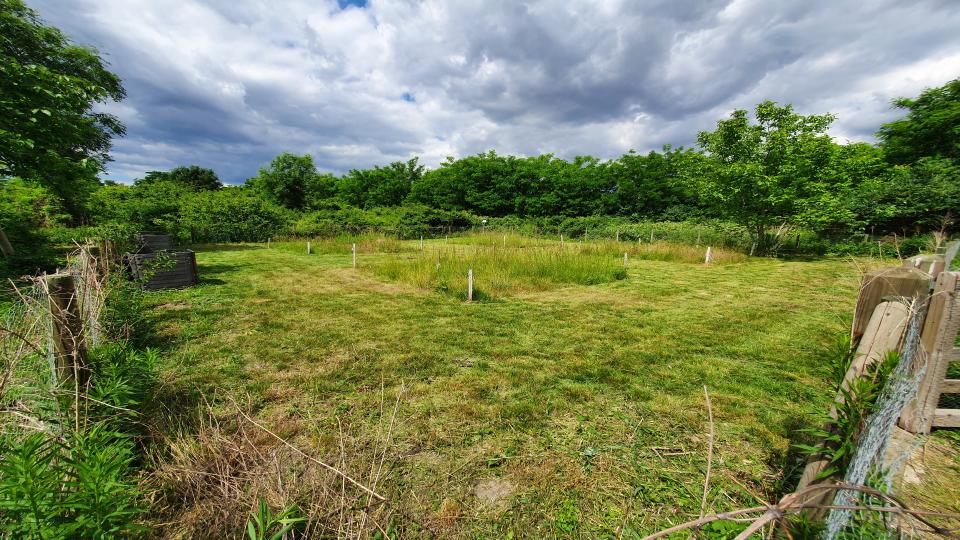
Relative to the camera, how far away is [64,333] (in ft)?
6.72

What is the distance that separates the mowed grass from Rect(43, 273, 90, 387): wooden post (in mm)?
1109

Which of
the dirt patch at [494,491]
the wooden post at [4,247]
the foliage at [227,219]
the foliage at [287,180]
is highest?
the foliage at [287,180]

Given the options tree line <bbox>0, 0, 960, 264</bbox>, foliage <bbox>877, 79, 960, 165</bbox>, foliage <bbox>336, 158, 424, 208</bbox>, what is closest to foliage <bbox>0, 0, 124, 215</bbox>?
tree line <bbox>0, 0, 960, 264</bbox>

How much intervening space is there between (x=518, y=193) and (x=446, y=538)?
3615cm

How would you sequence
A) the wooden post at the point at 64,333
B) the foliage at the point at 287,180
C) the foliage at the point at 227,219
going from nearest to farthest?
the wooden post at the point at 64,333, the foliage at the point at 227,219, the foliage at the point at 287,180

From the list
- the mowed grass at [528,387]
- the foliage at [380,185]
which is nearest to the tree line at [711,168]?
the mowed grass at [528,387]

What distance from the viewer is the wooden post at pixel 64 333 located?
1972mm

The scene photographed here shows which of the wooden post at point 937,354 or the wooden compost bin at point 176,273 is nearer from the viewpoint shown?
the wooden post at point 937,354

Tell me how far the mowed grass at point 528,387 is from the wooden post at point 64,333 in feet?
3.64

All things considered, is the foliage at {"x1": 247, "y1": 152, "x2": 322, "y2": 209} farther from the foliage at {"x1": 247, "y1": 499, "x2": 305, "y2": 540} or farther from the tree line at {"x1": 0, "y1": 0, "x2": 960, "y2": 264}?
the foliage at {"x1": 247, "y1": 499, "x2": 305, "y2": 540}

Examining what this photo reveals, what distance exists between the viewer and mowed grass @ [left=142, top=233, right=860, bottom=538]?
2.21 m

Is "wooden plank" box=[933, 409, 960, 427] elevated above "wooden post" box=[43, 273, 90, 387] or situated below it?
below

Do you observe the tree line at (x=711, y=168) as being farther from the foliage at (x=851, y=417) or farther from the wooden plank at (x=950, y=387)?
the foliage at (x=851, y=417)

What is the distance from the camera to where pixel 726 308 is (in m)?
6.76
